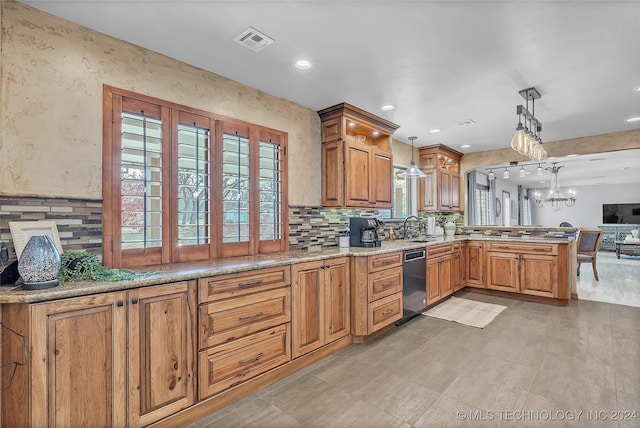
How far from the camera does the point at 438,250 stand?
4.42m

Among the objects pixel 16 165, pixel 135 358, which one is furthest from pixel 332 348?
pixel 16 165

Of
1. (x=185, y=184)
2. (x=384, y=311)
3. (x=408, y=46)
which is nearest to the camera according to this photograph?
(x=408, y=46)

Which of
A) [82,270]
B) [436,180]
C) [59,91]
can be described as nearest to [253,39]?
[59,91]

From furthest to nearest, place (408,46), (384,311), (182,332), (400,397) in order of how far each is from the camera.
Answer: (384,311) → (408,46) → (400,397) → (182,332)

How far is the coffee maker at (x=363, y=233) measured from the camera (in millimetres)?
3708

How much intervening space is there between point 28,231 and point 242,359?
1502 millimetres

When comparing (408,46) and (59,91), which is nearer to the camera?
(59,91)

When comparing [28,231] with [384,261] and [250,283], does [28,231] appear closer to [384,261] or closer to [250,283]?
[250,283]

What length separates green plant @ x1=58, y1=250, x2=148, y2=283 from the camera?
1.76 meters

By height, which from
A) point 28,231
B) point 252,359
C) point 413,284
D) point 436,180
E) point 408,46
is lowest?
point 252,359

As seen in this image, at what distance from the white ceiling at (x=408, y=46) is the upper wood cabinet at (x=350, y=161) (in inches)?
7.8

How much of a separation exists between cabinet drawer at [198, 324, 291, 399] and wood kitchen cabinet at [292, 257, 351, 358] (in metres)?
0.15

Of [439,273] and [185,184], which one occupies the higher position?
[185,184]

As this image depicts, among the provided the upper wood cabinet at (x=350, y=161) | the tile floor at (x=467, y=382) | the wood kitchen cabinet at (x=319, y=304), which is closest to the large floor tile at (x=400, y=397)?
the tile floor at (x=467, y=382)
